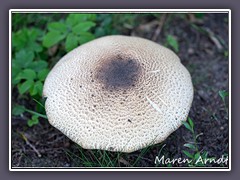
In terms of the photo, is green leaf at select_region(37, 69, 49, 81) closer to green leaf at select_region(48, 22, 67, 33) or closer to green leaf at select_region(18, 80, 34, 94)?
green leaf at select_region(18, 80, 34, 94)

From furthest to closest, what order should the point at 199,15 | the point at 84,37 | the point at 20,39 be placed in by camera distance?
the point at 199,15
the point at 20,39
the point at 84,37

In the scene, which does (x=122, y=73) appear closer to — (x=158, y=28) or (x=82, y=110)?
(x=82, y=110)

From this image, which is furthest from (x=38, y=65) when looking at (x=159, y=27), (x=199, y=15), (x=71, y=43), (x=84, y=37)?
(x=199, y=15)

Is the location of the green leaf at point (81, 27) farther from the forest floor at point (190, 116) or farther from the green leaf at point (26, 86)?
the forest floor at point (190, 116)

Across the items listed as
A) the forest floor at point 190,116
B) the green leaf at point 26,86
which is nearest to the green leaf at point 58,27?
the green leaf at point 26,86

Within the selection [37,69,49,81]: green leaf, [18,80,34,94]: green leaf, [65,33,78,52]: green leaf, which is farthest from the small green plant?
[18,80,34,94]: green leaf

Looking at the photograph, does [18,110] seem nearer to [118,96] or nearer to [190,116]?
[118,96]
